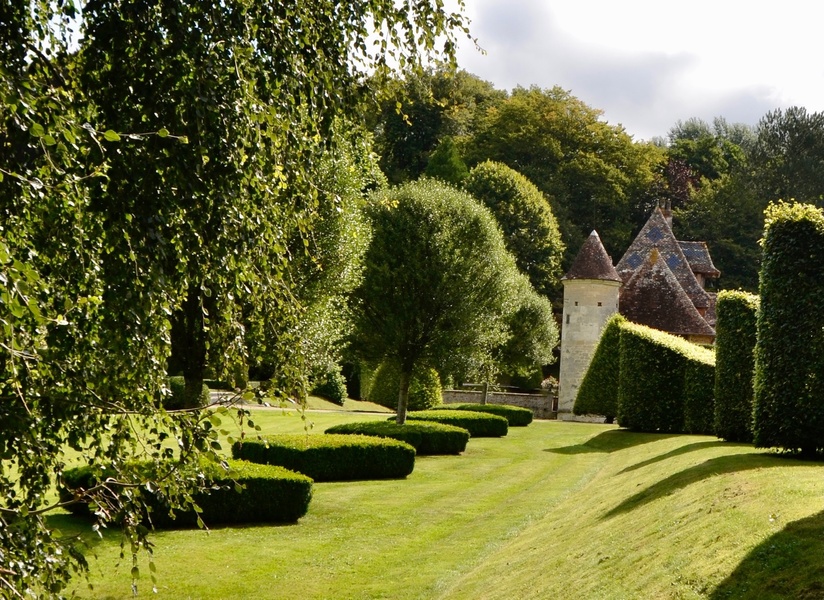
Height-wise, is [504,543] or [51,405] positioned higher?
[51,405]

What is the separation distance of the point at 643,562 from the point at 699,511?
142 cm

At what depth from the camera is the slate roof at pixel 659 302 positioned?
3825 centimetres

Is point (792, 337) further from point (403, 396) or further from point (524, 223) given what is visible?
point (524, 223)

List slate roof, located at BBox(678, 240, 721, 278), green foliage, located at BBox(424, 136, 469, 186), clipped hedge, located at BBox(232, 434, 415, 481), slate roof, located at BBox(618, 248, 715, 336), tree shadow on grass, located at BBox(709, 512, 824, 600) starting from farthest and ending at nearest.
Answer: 1. green foliage, located at BBox(424, 136, 469, 186)
2. slate roof, located at BBox(678, 240, 721, 278)
3. slate roof, located at BBox(618, 248, 715, 336)
4. clipped hedge, located at BBox(232, 434, 415, 481)
5. tree shadow on grass, located at BBox(709, 512, 824, 600)

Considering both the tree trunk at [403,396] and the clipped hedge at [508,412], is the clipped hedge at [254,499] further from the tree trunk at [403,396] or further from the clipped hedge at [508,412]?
the clipped hedge at [508,412]

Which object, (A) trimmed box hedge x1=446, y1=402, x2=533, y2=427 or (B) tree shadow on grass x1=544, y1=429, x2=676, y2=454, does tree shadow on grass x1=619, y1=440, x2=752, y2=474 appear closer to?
(B) tree shadow on grass x1=544, y1=429, x2=676, y2=454

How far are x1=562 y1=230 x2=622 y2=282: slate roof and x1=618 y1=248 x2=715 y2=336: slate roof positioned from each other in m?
2.29

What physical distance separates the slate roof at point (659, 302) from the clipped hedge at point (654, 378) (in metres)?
12.4

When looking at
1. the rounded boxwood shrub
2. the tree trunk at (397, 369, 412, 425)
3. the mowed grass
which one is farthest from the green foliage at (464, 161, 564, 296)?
the mowed grass

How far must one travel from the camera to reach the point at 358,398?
1797 inches

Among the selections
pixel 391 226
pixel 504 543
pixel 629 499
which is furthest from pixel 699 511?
pixel 391 226

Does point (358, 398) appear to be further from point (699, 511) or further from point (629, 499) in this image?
point (699, 511)

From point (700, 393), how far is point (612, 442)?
3.26 meters

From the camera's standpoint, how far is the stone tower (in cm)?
3778
